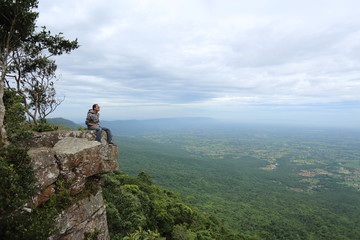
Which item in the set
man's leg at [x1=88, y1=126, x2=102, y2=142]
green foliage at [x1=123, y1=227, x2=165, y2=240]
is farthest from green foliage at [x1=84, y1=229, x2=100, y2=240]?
man's leg at [x1=88, y1=126, x2=102, y2=142]

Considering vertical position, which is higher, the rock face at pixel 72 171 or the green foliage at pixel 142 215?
the rock face at pixel 72 171

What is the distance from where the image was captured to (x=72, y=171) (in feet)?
30.6

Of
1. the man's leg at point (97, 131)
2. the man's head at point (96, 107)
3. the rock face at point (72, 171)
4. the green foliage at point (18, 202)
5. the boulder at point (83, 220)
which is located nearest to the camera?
the green foliage at point (18, 202)

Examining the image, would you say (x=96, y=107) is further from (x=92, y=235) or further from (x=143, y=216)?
(x=143, y=216)

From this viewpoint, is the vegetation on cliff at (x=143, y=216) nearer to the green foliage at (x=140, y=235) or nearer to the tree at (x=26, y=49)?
the green foliage at (x=140, y=235)

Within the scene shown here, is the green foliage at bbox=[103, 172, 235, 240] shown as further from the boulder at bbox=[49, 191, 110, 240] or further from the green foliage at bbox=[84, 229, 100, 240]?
the green foliage at bbox=[84, 229, 100, 240]

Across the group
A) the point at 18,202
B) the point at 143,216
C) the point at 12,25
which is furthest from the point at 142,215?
the point at 12,25

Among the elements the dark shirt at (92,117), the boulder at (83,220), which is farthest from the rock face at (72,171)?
the dark shirt at (92,117)

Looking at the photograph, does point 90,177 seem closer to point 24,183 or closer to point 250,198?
point 24,183

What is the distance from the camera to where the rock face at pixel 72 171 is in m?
8.05

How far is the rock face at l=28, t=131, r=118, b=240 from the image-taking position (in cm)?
805

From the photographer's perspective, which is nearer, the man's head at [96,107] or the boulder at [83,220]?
the boulder at [83,220]

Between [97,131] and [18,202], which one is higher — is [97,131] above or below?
above

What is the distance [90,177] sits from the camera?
35.3 ft
